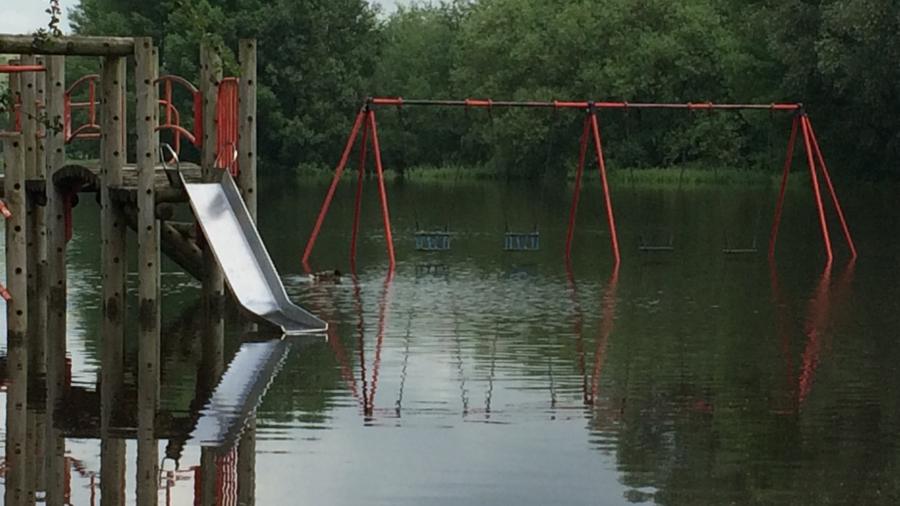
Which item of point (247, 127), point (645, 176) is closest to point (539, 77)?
point (645, 176)

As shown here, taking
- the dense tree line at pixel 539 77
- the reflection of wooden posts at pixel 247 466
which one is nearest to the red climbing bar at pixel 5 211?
the reflection of wooden posts at pixel 247 466

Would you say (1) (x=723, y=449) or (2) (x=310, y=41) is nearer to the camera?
(1) (x=723, y=449)

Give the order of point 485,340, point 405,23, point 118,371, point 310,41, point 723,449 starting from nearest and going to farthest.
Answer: point 723,449 < point 118,371 < point 485,340 < point 310,41 < point 405,23

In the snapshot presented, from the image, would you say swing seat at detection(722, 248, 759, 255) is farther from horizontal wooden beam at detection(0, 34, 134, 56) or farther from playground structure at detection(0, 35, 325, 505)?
horizontal wooden beam at detection(0, 34, 134, 56)

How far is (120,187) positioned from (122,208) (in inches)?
12.4

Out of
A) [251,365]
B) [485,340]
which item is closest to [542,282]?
[485,340]

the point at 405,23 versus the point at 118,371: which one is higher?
the point at 405,23

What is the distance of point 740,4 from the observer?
275 ft

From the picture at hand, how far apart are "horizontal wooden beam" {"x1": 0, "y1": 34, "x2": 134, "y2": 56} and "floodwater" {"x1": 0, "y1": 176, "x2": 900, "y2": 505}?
2760mm

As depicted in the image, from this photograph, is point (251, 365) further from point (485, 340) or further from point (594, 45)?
point (594, 45)

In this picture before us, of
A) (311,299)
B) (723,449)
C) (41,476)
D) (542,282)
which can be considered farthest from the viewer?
(542,282)

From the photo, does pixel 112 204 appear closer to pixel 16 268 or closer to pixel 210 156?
pixel 210 156

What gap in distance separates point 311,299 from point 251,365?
6.41 metres

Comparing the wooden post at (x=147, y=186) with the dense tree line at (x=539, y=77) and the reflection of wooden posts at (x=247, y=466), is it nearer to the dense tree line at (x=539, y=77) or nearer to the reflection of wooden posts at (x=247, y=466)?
the reflection of wooden posts at (x=247, y=466)
